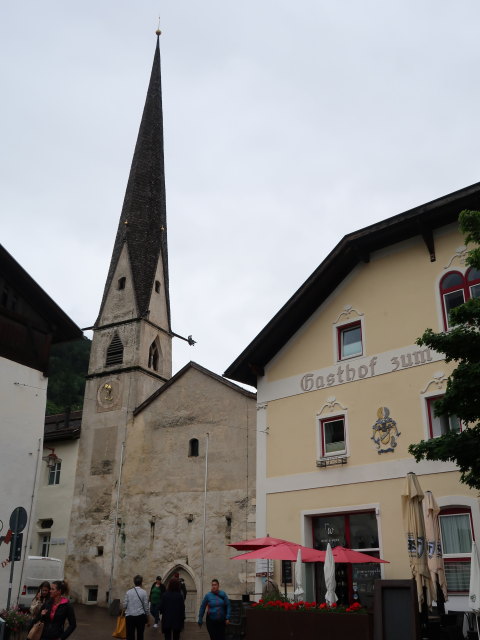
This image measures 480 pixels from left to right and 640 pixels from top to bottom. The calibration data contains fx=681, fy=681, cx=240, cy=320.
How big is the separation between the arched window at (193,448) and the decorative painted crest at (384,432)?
12078 millimetres

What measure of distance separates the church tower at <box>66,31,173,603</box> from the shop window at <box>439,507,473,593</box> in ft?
57.7

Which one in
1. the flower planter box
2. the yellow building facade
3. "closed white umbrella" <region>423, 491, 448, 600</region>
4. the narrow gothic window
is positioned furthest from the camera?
the narrow gothic window

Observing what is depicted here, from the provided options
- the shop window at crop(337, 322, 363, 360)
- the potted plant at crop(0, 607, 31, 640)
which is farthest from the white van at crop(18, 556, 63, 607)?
the shop window at crop(337, 322, 363, 360)

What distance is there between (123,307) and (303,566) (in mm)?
21384

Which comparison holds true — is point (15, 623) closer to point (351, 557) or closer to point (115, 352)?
point (351, 557)

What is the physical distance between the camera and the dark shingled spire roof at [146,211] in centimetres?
3697

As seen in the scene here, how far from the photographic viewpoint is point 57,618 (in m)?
9.16

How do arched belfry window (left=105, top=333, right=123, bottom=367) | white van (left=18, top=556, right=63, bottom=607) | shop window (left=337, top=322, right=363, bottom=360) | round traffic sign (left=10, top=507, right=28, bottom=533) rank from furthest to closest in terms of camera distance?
arched belfry window (left=105, top=333, right=123, bottom=367) < white van (left=18, top=556, right=63, bottom=607) < shop window (left=337, top=322, right=363, bottom=360) < round traffic sign (left=10, top=507, right=28, bottom=533)

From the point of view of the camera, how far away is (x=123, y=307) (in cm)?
3566

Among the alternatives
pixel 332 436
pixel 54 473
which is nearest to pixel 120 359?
pixel 54 473

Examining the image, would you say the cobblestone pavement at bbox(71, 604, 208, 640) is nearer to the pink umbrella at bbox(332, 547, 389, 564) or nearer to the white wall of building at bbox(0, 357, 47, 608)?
the white wall of building at bbox(0, 357, 47, 608)

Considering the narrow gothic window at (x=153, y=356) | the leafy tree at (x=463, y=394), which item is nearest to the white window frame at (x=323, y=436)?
the leafy tree at (x=463, y=394)

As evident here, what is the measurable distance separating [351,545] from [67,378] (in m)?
41.3

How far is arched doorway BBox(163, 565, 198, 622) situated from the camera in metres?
24.8
